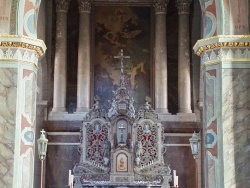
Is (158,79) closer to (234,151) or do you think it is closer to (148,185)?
(148,185)

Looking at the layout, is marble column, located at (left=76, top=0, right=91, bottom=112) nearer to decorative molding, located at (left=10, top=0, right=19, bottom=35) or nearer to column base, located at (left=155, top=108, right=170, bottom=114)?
column base, located at (left=155, top=108, right=170, bottom=114)

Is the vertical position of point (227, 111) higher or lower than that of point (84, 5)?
lower

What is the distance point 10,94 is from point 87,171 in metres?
6.62

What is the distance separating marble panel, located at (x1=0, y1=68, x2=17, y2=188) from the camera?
12.3 metres

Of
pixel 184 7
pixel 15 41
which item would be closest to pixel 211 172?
pixel 15 41

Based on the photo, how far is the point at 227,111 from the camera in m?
12.6

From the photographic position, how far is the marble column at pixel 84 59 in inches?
798

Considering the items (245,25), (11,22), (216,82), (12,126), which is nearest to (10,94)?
(12,126)

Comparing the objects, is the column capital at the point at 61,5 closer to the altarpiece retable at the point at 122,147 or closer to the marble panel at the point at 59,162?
the altarpiece retable at the point at 122,147

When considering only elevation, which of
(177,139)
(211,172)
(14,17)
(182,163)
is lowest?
(211,172)

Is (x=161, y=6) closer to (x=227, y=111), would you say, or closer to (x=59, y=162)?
(x=59, y=162)

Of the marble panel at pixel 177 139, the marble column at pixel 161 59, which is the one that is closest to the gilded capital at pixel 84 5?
the marble column at pixel 161 59

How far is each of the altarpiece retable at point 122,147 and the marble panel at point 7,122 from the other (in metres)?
5.82

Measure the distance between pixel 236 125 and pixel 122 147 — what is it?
21.0ft
